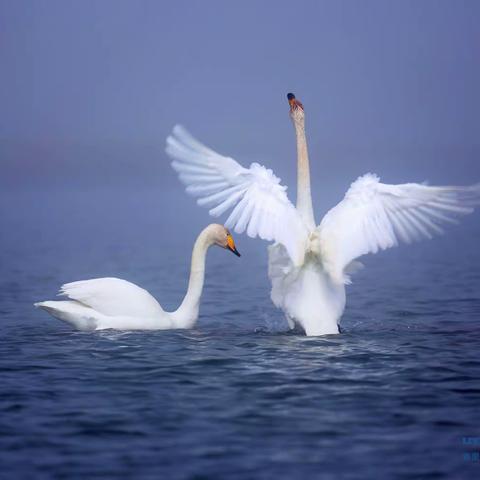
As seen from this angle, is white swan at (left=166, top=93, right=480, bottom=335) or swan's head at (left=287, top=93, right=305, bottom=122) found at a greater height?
swan's head at (left=287, top=93, right=305, bottom=122)

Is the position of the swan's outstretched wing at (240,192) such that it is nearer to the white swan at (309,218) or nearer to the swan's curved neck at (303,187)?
the white swan at (309,218)

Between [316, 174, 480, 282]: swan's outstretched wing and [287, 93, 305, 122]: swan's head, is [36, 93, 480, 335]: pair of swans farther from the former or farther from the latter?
[287, 93, 305, 122]: swan's head

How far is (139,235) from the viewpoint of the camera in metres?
41.5

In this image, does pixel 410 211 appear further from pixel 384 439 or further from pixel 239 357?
pixel 384 439

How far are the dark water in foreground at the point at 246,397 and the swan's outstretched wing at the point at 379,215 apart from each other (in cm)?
93

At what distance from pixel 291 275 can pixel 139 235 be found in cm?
2981

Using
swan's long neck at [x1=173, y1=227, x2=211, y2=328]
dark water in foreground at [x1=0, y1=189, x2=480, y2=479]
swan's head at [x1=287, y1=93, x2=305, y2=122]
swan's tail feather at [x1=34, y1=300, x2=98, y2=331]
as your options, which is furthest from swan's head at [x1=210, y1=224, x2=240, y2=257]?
swan's tail feather at [x1=34, y1=300, x2=98, y2=331]

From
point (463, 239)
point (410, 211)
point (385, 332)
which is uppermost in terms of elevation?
point (463, 239)

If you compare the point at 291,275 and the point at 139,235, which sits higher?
the point at 139,235

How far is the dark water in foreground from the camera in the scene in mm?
7613

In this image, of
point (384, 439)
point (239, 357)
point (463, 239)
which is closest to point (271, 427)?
point (384, 439)

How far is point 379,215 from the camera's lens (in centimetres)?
1206

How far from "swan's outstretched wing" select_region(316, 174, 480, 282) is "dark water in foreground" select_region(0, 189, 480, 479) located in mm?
933

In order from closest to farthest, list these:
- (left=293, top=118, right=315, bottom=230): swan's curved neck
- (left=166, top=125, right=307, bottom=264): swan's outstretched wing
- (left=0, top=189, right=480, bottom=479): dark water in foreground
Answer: (left=0, top=189, right=480, bottom=479): dark water in foreground → (left=166, top=125, right=307, bottom=264): swan's outstretched wing → (left=293, top=118, right=315, bottom=230): swan's curved neck
